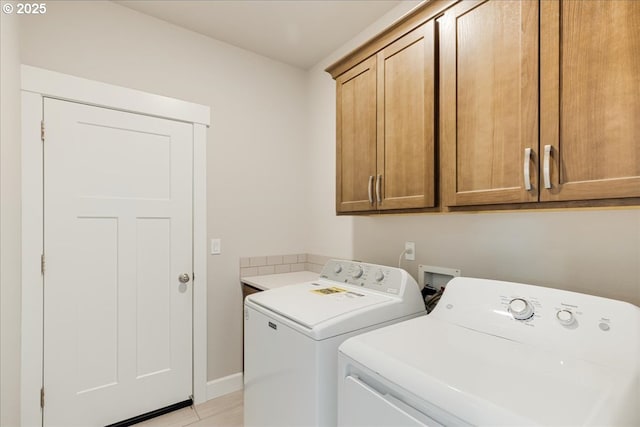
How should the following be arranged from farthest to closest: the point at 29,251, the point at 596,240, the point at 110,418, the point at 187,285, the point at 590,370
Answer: the point at 187,285 < the point at 110,418 < the point at 29,251 < the point at 596,240 < the point at 590,370

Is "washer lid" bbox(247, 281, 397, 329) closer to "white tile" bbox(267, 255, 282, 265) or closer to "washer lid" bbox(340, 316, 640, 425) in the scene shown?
"washer lid" bbox(340, 316, 640, 425)

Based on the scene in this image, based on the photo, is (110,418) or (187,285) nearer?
(110,418)

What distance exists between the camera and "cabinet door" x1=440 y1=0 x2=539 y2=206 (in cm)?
109

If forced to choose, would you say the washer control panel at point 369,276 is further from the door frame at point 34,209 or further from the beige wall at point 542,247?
the door frame at point 34,209

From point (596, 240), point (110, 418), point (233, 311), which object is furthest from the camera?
point (233, 311)

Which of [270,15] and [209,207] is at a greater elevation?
[270,15]

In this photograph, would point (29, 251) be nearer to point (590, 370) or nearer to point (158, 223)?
point (158, 223)

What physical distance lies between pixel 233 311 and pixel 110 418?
0.95 metres

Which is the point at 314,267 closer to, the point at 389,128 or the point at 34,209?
the point at 389,128

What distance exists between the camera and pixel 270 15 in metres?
2.08

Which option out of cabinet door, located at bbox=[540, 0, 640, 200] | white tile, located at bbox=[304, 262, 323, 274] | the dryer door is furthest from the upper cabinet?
white tile, located at bbox=[304, 262, 323, 274]

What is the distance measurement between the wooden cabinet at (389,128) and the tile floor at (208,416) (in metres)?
1.55

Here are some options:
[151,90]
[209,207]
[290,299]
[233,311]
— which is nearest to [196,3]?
[151,90]

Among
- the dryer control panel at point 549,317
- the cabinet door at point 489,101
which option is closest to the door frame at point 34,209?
the cabinet door at point 489,101
